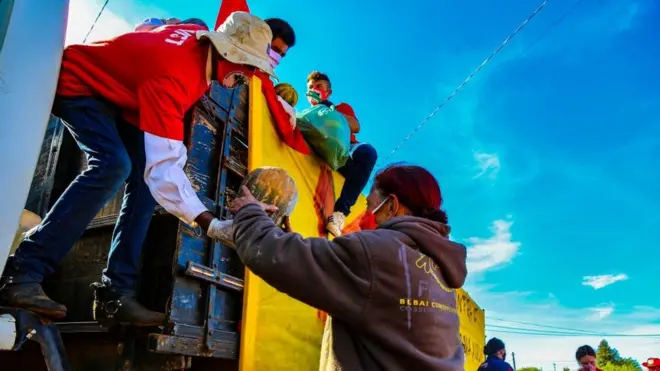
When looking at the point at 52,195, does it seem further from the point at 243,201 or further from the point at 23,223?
the point at 243,201

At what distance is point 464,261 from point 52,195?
2233 mm

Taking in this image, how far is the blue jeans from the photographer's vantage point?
1.98 m

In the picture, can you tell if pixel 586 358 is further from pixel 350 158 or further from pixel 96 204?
pixel 96 204

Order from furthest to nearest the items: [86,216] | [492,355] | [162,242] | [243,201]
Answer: [492,355] → [162,242] → [86,216] → [243,201]

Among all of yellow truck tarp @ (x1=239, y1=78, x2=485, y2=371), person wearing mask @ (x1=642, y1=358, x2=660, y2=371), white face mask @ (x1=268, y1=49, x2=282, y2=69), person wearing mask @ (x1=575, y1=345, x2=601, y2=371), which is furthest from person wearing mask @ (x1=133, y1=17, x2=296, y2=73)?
person wearing mask @ (x1=642, y1=358, x2=660, y2=371)

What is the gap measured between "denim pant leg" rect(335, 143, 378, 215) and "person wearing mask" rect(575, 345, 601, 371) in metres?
4.00

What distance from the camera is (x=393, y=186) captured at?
1898 millimetres

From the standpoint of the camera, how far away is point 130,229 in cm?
232

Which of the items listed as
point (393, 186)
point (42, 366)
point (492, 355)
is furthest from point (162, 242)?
point (492, 355)

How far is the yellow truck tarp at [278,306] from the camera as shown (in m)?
2.76

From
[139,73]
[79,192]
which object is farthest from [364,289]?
[139,73]

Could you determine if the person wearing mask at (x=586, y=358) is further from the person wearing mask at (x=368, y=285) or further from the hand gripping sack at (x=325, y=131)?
the person wearing mask at (x=368, y=285)

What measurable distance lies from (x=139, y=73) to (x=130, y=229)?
0.73m

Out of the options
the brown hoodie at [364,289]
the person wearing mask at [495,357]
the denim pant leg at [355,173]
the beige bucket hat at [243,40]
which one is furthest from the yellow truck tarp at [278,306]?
the person wearing mask at [495,357]
